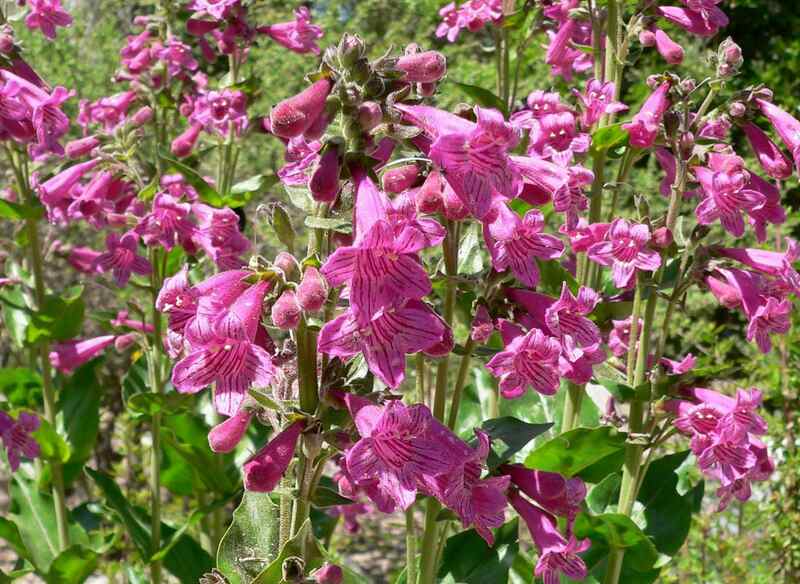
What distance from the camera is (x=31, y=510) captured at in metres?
4.50

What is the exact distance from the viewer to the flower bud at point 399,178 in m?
1.93

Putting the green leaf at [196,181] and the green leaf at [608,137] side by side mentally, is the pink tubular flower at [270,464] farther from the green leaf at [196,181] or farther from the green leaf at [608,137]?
the green leaf at [196,181]

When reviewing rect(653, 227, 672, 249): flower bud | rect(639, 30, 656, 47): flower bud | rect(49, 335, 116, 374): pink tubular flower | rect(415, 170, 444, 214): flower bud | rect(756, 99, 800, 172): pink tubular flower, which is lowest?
rect(49, 335, 116, 374): pink tubular flower

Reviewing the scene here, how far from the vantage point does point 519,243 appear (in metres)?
1.99

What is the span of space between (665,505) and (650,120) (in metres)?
1.29

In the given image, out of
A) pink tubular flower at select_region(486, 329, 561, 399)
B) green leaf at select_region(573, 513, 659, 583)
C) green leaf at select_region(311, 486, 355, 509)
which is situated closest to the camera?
green leaf at select_region(311, 486, 355, 509)

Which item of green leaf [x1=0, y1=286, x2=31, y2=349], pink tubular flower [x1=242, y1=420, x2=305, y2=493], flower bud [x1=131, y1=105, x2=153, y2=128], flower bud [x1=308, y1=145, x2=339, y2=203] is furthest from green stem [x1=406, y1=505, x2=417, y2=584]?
green leaf [x1=0, y1=286, x2=31, y2=349]

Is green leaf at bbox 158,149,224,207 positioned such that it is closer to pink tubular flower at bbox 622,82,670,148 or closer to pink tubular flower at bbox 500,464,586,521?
pink tubular flower at bbox 622,82,670,148

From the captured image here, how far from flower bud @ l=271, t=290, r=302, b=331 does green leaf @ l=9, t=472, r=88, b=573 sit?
3.12 meters

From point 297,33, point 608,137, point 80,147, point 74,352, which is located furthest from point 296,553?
point 297,33

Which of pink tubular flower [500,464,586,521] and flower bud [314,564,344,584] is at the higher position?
flower bud [314,564,344,584]

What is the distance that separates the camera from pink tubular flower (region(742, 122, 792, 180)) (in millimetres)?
2824

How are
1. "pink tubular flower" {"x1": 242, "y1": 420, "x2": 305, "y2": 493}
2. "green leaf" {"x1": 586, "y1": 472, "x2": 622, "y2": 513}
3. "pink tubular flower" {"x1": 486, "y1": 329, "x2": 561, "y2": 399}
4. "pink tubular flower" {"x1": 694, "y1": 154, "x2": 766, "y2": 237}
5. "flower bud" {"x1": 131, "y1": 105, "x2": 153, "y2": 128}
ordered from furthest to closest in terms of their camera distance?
1. "flower bud" {"x1": 131, "y1": 105, "x2": 153, "y2": 128}
2. "green leaf" {"x1": 586, "y1": 472, "x2": 622, "y2": 513}
3. "pink tubular flower" {"x1": 694, "y1": 154, "x2": 766, "y2": 237}
4. "pink tubular flower" {"x1": 486, "y1": 329, "x2": 561, "y2": 399}
5. "pink tubular flower" {"x1": 242, "y1": 420, "x2": 305, "y2": 493}

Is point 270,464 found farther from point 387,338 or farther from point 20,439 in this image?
point 20,439
